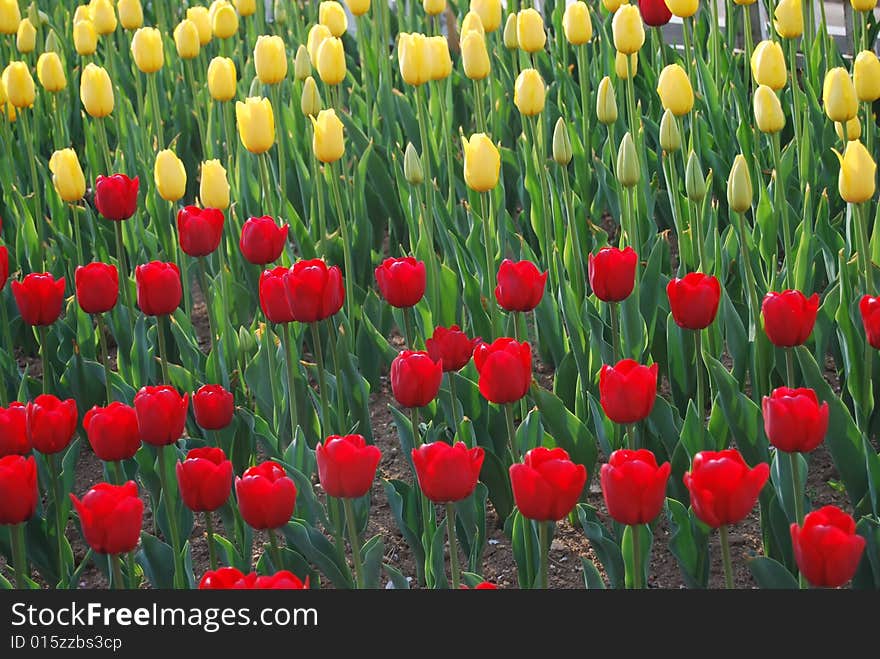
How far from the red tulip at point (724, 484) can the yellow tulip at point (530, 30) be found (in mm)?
1912

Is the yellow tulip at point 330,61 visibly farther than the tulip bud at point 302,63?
No

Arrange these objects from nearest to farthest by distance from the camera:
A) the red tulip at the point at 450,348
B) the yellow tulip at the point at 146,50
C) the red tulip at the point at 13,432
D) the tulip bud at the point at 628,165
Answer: the red tulip at the point at 13,432 → the red tulip at the point at 450,348 → the tulip bud at the point at 628,165 → the yellow tulip at the point at 146,50

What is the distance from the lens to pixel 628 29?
3.10 metres

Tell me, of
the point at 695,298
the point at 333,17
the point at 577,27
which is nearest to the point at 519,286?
the point at 695,298

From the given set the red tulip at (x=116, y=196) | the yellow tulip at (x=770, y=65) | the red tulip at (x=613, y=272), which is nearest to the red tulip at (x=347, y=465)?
A: the red tulip at (x=613, y=272)

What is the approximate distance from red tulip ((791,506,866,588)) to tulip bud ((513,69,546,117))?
1.63 m

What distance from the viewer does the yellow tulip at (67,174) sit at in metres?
2.97

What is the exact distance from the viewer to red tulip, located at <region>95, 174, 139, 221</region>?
2807 mm

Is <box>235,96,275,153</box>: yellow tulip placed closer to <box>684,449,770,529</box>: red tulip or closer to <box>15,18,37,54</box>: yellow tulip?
<box>15,18,37,54</box>: yellow tulip

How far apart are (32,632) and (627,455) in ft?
2.57

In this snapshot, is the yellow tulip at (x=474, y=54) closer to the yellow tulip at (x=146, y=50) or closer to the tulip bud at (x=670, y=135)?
the tulip bud at (x=670, y=135)

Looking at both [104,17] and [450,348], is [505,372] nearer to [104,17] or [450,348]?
[450,348]

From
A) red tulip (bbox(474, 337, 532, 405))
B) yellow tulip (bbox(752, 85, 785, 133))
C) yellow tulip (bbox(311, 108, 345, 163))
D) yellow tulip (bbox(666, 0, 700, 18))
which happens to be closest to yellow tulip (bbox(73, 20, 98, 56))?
yellow tulip (bbox(311, 108, 345, 163))

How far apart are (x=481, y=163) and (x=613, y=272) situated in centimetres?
47
